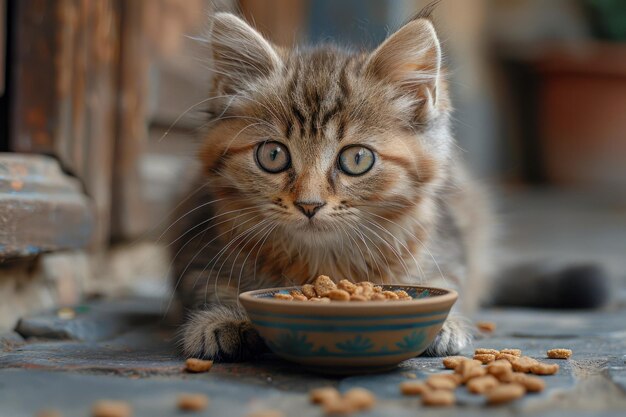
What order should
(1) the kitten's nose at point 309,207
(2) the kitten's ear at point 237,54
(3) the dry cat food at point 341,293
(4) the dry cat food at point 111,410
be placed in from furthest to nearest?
1. (2) the kitten's ear at point 237,54
2. (1) the kitten's nose at point 309,207
3. (3) the dry cat food at point 341,293
4. (4) the dry cat food at point 111,410

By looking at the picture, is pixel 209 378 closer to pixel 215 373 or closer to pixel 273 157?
pixel 215 373

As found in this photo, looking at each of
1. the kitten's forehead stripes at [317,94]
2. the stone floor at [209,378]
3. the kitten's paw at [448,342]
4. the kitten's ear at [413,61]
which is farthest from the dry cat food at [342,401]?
the kitten's ear at [413,61]

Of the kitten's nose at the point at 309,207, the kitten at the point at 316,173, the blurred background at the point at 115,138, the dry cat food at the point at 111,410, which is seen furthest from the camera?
the blurred background at the point at 115,138

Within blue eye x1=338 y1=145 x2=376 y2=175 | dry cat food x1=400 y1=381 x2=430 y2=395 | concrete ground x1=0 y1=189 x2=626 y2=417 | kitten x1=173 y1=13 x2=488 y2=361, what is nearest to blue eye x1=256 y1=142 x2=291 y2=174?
kitten x1=173 y1=13 x2=488 y2=361

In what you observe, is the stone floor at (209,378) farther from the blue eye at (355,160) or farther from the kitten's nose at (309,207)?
the blue eye at (355,160)

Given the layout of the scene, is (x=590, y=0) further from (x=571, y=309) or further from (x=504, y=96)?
(x=571, y=309)

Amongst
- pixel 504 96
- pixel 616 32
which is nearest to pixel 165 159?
pixel 504 96

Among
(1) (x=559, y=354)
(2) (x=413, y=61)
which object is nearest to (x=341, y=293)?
(1) (x=559, y=354)
